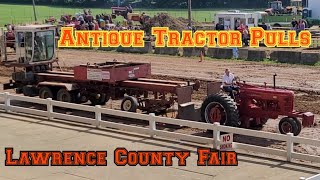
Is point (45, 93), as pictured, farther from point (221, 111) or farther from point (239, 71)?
point (239, 71)

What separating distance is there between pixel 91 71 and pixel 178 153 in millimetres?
7306

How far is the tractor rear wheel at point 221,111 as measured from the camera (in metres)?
17.1

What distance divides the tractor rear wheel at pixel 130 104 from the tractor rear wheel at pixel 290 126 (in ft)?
17.0

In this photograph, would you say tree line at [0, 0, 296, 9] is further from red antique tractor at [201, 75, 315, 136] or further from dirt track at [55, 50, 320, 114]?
red antique tractor at [201, 75, 315, 136]

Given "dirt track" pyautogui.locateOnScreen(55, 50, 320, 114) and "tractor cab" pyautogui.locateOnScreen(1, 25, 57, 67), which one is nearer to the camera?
"tractor cab" pyautogui.locateOnScreen(1, 25, 57, 67)

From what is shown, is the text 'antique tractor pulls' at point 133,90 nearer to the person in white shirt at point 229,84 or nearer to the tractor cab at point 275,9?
the person in white shirt at point 229,84

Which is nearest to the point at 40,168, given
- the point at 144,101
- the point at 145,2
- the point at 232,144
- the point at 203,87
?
the point at 232,144

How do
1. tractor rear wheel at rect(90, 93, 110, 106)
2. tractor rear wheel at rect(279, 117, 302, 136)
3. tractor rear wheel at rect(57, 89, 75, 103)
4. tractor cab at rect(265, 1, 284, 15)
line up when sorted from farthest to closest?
tractor cab at rect(265, 1, 284, 15) → tractor rear wheel at rect(90, 93, 110, 106) → tractor rear wheel at rect(57, 89, 75, 103) → tractor rear wheel at rect(279, 117, 302, 136)

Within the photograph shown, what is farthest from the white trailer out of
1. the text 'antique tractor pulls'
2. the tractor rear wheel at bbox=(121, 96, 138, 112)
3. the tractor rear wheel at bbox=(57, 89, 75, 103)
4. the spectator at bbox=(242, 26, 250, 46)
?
the tractor rear wheel at bbox=(121, 96, 138, 112)

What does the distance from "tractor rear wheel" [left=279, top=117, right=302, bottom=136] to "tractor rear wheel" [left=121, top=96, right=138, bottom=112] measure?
5.19 metres

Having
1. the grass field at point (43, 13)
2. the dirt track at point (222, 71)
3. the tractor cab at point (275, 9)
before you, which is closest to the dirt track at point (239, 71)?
the dirt track at point (222, 71)

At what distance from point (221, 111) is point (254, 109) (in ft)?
3.01

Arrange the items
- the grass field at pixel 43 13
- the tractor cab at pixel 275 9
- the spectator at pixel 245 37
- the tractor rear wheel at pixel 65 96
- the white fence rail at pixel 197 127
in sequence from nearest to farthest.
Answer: the white fence rail at pixel 197 127, the tractor rear wheel at pixel 65 96, the spectator at pixel 245 37, the tractor cab at pixel 275 9, the grass field at pixel 43 13

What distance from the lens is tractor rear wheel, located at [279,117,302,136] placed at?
54.8ft
